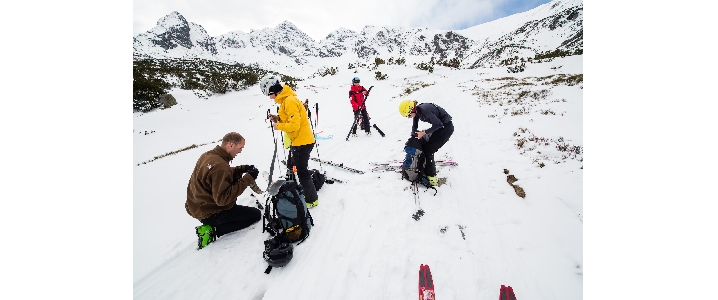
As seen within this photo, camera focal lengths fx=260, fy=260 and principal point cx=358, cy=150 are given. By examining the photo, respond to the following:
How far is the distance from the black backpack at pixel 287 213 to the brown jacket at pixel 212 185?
50 centimetres

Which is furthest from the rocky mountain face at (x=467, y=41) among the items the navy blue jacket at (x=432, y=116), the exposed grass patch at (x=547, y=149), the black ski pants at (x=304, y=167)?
the black ski pants at (x=304, y=167)

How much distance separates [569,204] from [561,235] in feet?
3.21

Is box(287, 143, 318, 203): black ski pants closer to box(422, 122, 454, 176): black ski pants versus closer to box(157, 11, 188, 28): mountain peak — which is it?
box(422, 122, 454, 176): black ski pants

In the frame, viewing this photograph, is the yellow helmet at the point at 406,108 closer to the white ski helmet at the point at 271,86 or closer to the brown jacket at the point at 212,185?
the white ski helmet at the point at 271,86

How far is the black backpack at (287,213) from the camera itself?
4371mm

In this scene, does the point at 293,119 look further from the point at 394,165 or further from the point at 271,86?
the point at 394,165

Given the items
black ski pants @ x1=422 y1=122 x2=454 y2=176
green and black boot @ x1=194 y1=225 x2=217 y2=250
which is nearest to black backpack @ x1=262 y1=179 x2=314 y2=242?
green and black boot @ x1=194 y1=225 x2=217 y2=250

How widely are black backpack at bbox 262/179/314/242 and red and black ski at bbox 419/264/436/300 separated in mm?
2058

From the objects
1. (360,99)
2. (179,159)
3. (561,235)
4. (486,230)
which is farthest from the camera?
(360,99)

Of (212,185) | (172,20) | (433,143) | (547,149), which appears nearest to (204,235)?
(212,185)

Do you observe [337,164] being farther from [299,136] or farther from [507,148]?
[507,148]

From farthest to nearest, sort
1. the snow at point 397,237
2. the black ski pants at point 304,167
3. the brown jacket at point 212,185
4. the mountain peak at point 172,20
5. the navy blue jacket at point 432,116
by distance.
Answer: the mountain peak at point 172,20 < the navy blue jacket at point 432,116 < the black ski pants at point 304,167 < the brown jacket at point 212,185 < the snow at point 397,237

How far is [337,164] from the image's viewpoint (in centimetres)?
764
